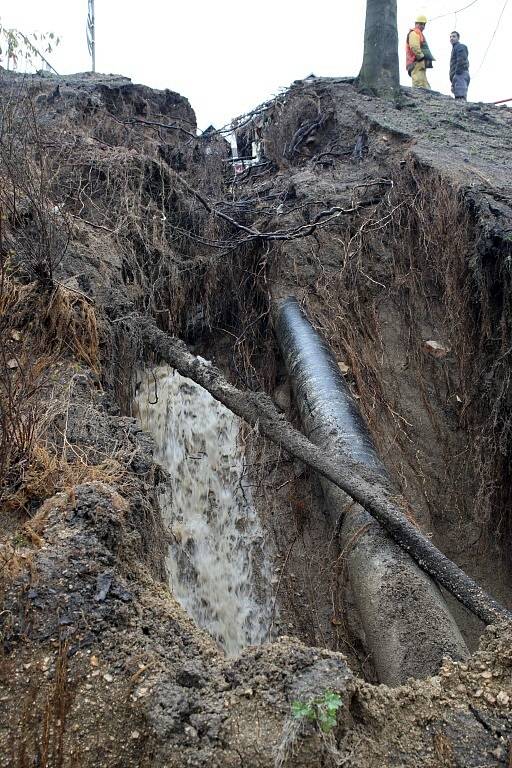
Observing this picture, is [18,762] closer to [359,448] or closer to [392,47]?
[359,448]

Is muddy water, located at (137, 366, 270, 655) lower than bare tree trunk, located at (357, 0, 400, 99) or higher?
lower

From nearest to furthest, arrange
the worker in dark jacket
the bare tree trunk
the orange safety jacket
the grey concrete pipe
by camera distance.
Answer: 1. the grey concrete pipe
2. the bare tree trunk
3. the orange safety jacket
4. the worker in dark jacket

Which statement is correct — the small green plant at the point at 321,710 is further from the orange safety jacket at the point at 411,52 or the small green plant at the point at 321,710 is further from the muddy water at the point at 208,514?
the orange safety jacket at the point at 411,52

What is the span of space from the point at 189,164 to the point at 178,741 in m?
7.23

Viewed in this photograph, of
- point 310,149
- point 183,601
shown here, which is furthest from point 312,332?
point 310,149

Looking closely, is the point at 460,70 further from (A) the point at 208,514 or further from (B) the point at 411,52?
(A) the point at 208,514

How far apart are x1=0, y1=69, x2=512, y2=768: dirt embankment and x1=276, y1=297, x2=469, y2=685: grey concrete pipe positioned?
378mm

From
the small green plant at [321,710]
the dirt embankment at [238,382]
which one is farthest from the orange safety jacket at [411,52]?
the small green plant at [321,710]

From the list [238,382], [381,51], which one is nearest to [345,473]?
[238,382]

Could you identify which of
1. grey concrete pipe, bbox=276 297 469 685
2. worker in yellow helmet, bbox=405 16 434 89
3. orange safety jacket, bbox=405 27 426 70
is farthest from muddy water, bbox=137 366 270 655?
orange safety jacket, bbox=405 27 426 70

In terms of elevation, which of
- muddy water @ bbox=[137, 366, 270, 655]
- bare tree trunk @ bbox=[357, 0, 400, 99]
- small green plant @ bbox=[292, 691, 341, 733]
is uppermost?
bare tree trunk @ bbox=[357, 0, 400, 99]

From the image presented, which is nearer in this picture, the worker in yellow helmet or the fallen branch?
the fallen branch

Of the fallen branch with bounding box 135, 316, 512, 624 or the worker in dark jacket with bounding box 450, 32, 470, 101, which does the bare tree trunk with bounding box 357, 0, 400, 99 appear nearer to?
the worker in dark jacket with bounding box 450, 32, 470, 101

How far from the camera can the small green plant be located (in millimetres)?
2178
